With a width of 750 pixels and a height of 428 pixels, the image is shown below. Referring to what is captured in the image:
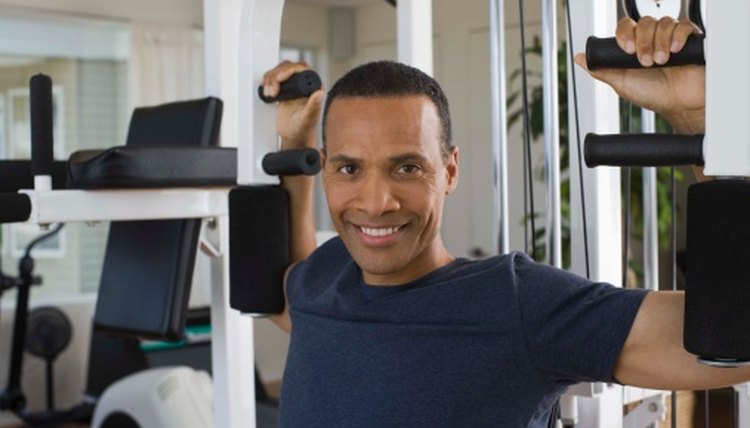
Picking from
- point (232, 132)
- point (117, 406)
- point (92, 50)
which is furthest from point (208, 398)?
point (92, 50)

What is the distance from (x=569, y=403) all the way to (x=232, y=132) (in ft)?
3.00

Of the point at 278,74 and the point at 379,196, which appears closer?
the point at 379,196

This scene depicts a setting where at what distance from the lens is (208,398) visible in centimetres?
295

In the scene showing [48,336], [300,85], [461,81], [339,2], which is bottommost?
[48,336]

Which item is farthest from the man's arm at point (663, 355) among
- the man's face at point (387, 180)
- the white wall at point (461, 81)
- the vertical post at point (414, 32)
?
the white wall at point (461, 81)

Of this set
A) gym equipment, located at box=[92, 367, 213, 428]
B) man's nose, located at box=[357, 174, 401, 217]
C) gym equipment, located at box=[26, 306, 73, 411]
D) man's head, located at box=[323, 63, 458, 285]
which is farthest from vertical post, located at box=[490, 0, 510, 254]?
gym equipment, located at box=[26, 306, 73, 411]

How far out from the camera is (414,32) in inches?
60.7

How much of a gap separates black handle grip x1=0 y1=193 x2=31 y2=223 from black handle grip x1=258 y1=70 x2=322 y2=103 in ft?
1.36

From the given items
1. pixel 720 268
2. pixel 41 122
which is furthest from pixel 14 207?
pixel 720 268

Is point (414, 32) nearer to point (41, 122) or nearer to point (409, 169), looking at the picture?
point (409, 169)

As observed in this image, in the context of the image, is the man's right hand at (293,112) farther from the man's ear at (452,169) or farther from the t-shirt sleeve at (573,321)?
the t-shirt sleeve at (573,321)

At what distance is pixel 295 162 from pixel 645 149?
0.63m

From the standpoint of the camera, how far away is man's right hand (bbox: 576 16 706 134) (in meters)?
0.87

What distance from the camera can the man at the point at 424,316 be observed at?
1021 mm
